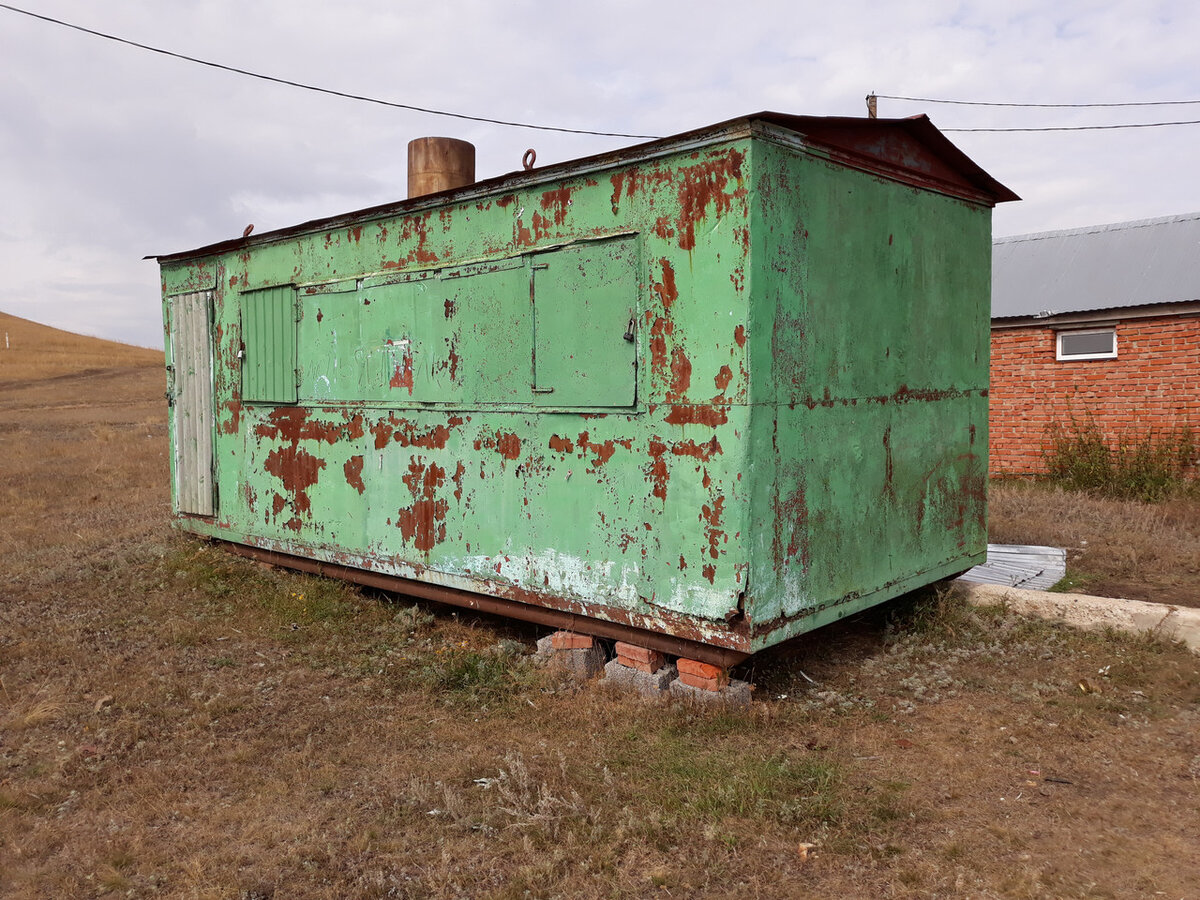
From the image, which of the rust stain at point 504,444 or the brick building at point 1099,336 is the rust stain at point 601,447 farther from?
the brick building at point 1099,336

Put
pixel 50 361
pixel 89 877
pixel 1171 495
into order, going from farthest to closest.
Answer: pixel 50 361, pixel 1171 495, pixel 89 877

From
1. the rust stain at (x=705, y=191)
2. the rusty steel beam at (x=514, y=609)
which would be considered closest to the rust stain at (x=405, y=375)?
the rusty steel beam at (x=514, y=609)

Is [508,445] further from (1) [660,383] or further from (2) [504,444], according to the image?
(1) [660,383]

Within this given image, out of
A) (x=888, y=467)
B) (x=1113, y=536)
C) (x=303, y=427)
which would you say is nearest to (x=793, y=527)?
(x=888, y=467)

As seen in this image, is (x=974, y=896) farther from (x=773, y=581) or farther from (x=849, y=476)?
(x=849, y=476)

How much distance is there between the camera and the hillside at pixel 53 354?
37594 millimetres

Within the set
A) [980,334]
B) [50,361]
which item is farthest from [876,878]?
[50,361]

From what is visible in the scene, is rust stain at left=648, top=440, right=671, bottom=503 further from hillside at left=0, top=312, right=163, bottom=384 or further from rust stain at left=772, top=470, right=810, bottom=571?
hillside at left=0, top=312, right=163, bottom=384

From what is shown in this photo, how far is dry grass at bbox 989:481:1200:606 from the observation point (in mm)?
6535

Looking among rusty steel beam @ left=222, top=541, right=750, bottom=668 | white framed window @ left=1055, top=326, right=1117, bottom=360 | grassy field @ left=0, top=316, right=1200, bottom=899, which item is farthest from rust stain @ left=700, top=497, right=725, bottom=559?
white framed window @ left=1055, top=326, right=1117, bottom=360

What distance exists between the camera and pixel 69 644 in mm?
5543

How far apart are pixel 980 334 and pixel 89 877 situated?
226 inches

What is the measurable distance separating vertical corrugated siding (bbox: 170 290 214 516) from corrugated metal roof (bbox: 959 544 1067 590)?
619cm

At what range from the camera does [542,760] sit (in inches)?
155
